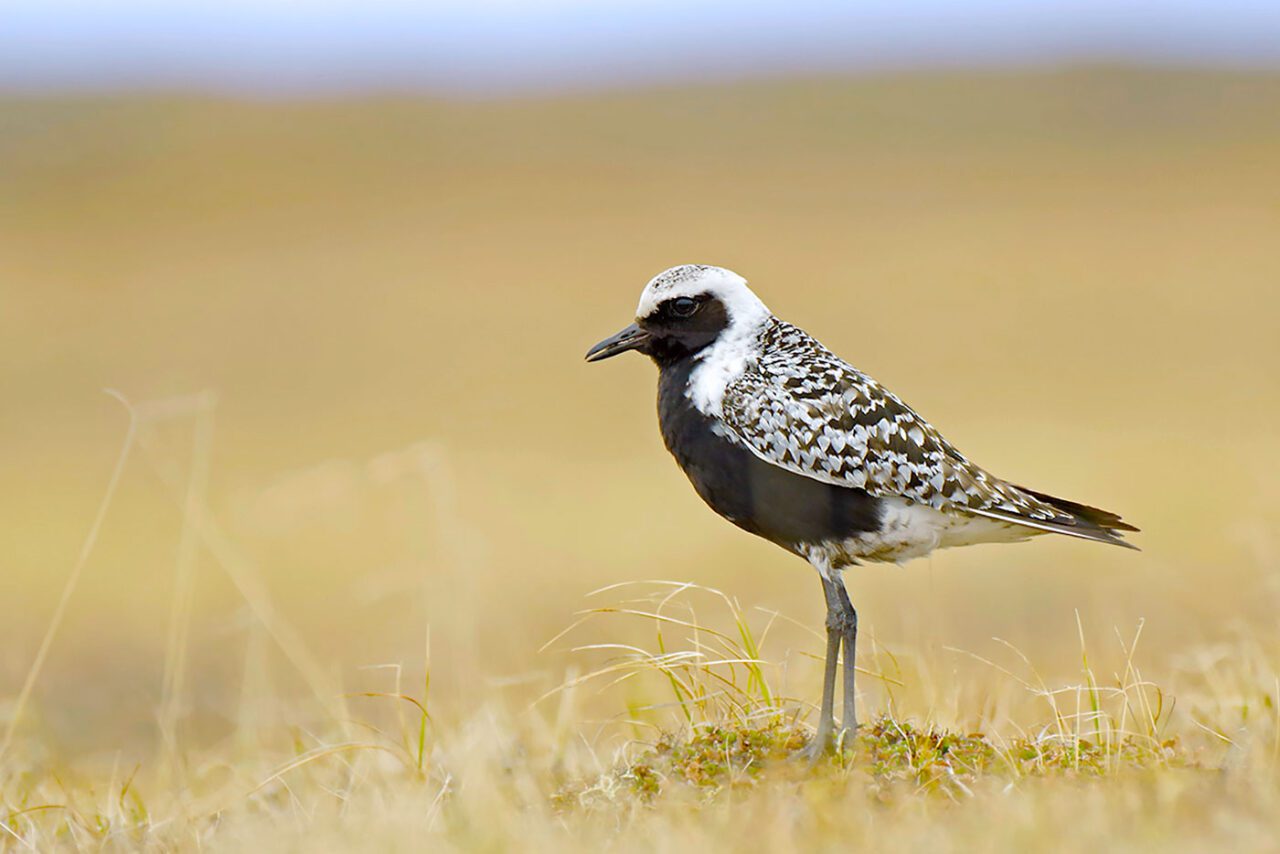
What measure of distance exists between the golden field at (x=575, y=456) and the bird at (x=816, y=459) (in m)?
0.42

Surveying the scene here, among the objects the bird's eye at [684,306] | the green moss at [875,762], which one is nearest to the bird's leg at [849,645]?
the green moss at [875,762]

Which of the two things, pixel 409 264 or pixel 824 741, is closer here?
pixel 824 741

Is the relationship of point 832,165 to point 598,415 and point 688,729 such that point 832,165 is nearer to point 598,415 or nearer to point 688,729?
point 598,415

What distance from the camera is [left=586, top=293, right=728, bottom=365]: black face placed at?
6207mm

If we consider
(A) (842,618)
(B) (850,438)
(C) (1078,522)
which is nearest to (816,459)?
(B) (850,438)

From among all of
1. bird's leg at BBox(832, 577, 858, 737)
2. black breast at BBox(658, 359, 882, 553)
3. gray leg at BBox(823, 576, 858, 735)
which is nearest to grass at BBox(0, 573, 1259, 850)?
bird's leg at BBox(832, 577, 858, 737)

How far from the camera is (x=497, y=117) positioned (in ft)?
175

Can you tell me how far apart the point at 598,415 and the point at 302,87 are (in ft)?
124

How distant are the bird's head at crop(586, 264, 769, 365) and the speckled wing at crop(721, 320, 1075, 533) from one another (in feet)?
0.71

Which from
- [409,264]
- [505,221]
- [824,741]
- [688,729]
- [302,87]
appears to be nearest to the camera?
[824,741]

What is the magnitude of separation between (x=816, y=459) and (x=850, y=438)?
6.7 inches

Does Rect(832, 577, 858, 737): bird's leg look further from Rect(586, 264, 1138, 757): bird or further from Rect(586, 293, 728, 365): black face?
Rect(586, 293, 728, 365): black face

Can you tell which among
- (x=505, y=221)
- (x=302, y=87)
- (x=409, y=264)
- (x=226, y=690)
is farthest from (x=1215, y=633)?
(x=302, y=87)

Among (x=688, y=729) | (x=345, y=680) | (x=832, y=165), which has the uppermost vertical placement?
(x=832, y=165)
